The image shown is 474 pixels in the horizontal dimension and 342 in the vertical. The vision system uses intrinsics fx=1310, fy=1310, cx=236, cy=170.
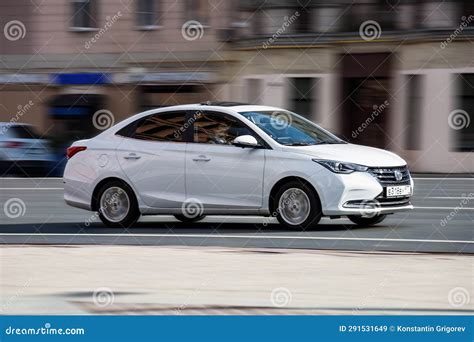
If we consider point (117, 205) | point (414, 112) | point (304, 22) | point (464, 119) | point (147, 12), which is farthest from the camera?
point (304, 22)

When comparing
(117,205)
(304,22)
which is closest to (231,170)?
(117,205)

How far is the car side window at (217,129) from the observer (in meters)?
15.8

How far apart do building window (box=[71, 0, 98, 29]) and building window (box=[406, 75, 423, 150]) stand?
27.3ft

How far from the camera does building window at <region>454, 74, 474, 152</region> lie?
3133 cm

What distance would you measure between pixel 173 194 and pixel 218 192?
1.95 feet

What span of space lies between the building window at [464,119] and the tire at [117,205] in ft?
52.6

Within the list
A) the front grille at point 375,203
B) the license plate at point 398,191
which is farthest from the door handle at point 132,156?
the license plate at point 398,191

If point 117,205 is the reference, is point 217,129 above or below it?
above

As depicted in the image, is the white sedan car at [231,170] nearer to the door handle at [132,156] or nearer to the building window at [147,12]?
the door handle at [132,156]

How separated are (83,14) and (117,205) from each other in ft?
39.4

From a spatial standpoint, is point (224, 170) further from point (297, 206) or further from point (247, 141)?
point (297, 206)

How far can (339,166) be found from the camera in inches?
595

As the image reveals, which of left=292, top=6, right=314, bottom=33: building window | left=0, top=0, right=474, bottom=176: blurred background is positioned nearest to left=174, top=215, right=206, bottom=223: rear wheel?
left=0, top=0, right=474, bottom=176: blurred background

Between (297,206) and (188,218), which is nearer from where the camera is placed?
(297,206)
